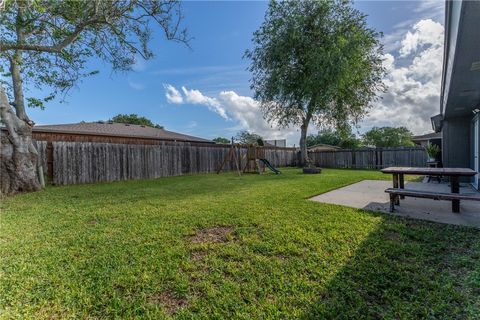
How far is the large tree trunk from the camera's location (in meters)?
5.93

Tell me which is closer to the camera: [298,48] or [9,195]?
[9,195]

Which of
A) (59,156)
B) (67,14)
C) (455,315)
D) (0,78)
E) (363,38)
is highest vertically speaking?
(363,38)

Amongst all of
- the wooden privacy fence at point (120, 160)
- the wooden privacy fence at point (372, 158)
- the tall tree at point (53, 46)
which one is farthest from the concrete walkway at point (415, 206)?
the wooden privacy fence at point (372, 158)

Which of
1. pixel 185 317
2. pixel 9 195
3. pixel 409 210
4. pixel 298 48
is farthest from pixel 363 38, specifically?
pixel 9 195

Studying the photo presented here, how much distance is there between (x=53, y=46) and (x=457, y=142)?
1293 centimetres

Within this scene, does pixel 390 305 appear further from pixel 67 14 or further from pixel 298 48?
pixel 298 48

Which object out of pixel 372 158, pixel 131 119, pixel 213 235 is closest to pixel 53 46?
pixel 213 235

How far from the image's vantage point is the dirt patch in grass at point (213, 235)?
2.82 meters

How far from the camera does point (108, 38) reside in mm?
7465

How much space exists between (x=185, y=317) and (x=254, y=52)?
50.5ft

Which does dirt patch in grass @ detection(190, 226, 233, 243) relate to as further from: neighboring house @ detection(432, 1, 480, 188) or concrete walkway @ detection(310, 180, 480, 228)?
neighboring house @ detection(432, 1, 480, 188)

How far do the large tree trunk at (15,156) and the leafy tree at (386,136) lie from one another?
4246cm

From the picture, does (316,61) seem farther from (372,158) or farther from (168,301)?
(168,301)

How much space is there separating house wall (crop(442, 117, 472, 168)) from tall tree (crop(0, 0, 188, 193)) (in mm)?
9575
